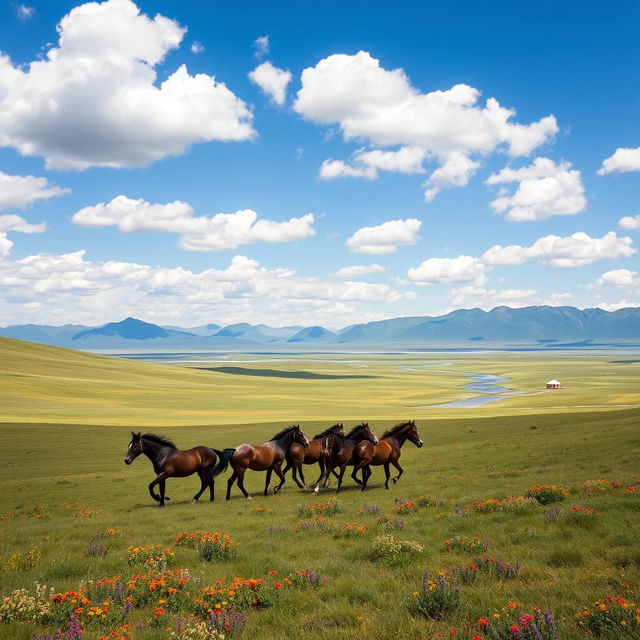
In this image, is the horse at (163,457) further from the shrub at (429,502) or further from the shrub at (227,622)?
the shrub at (227,622)

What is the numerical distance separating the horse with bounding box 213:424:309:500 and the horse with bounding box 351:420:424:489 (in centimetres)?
330

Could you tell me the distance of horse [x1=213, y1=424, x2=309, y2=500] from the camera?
2045 centimetres

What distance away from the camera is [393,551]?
31.0 feet

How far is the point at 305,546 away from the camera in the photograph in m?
11.1

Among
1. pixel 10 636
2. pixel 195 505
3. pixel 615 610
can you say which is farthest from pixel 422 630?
pixel 195 505

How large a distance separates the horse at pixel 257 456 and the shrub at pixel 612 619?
15.1 meters

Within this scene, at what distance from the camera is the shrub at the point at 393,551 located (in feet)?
30.1

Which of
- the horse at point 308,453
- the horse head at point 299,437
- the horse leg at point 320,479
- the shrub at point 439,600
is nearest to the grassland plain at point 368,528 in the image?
the shrub at point 439,600

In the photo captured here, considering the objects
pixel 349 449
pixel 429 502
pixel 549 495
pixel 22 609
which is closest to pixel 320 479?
pixel 349 449

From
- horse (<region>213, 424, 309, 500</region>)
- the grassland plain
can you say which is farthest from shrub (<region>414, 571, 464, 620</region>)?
horse (<region>213, 424, 309, 500</region>)

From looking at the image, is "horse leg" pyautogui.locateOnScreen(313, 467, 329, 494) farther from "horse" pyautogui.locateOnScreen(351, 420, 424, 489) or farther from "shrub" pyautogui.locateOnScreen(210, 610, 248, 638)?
"shrub" pyautogui.locateOnScreen(210, 610, 248, 638)

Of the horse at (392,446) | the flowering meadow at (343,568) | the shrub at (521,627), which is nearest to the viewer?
the shrub at (521,627)

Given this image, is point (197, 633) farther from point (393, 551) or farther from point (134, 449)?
Answer: point (134, 449)

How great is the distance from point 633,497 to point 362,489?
11084 mm
